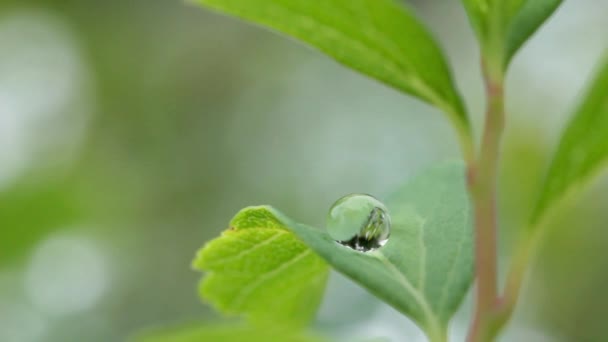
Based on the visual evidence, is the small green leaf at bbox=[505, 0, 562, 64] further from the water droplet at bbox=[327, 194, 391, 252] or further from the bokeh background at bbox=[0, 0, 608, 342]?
the bokeh background at bbox=[0, 0, 608, 342]

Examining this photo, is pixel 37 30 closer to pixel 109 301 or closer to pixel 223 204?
pixel 223 204

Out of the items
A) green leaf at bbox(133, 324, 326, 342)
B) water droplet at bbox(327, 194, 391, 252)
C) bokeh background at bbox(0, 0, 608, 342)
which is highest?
bokeh background at bbox(0, 0, 608, 342)

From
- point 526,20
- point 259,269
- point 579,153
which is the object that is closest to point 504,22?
point 526,20

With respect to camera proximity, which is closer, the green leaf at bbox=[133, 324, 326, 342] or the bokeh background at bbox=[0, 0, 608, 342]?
the green leaf at bbox=[133, 324, 326, 342]

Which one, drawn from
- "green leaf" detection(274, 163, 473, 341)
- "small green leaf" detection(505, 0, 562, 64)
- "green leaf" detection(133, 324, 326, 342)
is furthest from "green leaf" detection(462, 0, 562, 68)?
"green leaf" detection(133, 324, 326, 342)

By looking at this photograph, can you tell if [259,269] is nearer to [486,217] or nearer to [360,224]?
[360,224]

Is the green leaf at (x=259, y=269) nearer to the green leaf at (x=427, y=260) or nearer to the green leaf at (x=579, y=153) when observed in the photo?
the green leaf at (x=427, y=260)

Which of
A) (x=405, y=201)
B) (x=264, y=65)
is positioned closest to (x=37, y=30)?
(x=264, y=65)

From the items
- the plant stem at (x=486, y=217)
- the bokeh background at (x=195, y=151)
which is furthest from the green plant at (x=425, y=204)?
the bokeh background at (x=195, y=151)
